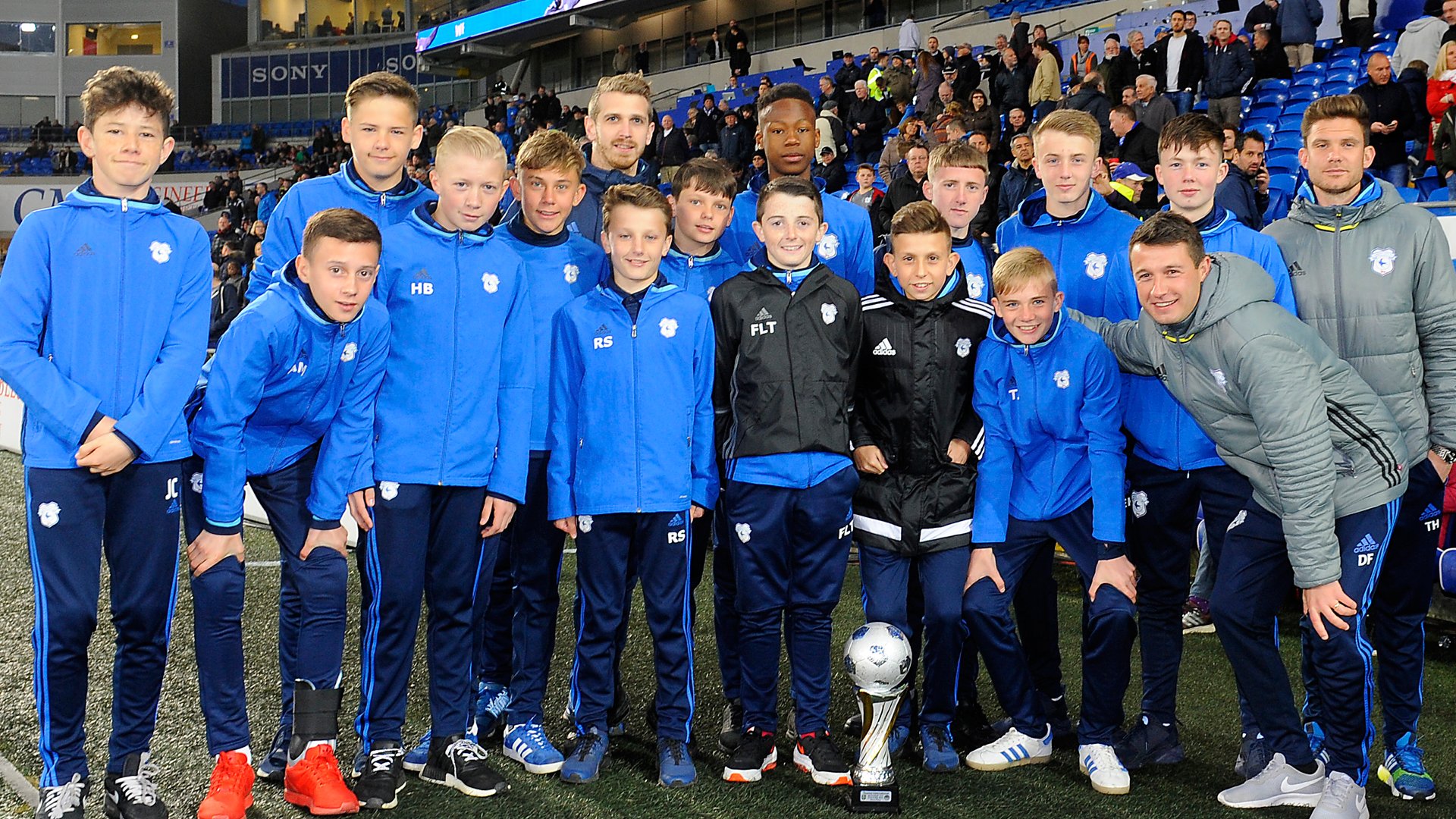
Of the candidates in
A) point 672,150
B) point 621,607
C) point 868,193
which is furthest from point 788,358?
point 672,150

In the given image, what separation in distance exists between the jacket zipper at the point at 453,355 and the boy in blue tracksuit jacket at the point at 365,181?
0.26 meters

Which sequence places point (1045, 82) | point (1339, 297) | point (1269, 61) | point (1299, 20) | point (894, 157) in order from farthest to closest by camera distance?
point (1045, 82)
point (894, 157)
point (1299, 20)
point (1269, 61)
point (1339, 297)

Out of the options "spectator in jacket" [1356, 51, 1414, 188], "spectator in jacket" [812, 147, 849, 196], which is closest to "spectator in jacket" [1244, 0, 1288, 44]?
"spectator in jacket" [1356, 51, 1414, 188]

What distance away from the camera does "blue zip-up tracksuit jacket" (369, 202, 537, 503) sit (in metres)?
3.48

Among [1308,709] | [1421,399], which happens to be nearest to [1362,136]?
[1421,399]

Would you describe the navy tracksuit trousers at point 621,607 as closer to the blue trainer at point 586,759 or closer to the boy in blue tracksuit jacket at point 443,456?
the blue trainer at point 586,759

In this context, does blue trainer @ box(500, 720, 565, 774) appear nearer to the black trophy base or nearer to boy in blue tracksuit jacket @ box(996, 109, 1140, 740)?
the black trophy base

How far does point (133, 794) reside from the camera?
3188 millimetres

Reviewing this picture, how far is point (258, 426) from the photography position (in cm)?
339

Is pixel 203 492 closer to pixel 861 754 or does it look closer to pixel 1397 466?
pixel 861 754

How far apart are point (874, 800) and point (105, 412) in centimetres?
233

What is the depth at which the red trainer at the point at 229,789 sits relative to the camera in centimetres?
320

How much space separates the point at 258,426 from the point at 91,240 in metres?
0.65

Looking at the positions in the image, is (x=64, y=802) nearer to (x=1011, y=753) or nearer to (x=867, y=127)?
(x=1011, y=753)
